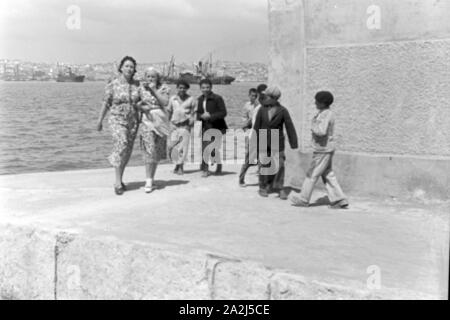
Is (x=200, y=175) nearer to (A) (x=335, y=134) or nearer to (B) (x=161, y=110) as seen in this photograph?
(B) (x=161, y=110)

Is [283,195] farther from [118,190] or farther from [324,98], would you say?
[118,190]

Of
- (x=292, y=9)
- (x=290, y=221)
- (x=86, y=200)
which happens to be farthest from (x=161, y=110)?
(x=290, y=221)

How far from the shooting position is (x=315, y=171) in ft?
21.8

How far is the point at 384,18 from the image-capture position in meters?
6.82

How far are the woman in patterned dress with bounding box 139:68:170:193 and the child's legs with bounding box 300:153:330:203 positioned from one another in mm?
2096

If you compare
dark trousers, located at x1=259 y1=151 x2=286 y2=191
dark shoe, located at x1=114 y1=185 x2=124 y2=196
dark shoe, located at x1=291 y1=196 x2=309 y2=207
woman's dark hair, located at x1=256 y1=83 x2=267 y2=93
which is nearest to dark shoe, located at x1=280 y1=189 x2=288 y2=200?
dark trousers, located at x1=259 y1=151 x2=286 y2=191

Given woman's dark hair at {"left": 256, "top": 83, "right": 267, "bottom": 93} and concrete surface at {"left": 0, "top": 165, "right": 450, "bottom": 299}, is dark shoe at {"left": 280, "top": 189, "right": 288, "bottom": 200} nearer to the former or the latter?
concrete surface at {"left": 0, "top": 165, "right": 450, "bottom": 299}

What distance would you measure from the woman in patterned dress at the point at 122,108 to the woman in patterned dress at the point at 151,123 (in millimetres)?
132

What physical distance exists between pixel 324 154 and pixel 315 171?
0.74 feet

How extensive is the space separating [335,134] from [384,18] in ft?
5.02

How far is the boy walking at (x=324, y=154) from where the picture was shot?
6527mm

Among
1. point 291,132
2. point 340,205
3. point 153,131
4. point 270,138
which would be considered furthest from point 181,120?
point 340,205
